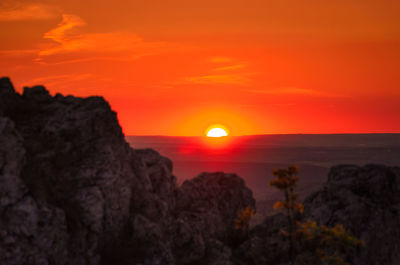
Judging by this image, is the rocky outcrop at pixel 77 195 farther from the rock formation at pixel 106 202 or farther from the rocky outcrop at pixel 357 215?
the rocky outcrop at pixel 357 215

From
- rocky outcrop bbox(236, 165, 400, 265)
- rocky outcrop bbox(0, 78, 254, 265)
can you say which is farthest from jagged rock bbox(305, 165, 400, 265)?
rocky outcrop bbox(0, 78, 254, 265)

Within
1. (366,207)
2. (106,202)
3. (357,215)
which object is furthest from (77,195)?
(366,207)

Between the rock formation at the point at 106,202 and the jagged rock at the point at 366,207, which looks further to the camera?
the jagged rock at the point at 366,207

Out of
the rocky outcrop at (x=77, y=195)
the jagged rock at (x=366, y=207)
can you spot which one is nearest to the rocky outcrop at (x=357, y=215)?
the jagged rock at (x=366, y=207)

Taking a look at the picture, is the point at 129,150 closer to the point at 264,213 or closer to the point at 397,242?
the point at 397,242

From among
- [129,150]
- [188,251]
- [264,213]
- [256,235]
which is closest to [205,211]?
[256,235]

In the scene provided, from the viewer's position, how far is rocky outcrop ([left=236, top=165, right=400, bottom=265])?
2917cm

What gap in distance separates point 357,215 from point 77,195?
17013 millimetres

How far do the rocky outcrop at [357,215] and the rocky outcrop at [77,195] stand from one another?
309cm

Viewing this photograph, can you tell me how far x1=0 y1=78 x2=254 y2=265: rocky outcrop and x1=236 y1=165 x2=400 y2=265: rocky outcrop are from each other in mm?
→ 3088

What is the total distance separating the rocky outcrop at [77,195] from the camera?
71.4 feet

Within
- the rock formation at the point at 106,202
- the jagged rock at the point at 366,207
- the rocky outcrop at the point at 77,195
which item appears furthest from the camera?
the jagged rock at the point at 366,207

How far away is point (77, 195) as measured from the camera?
25469mm

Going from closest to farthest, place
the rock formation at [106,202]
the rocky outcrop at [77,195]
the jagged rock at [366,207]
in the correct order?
the rocky outcrop at [77,195], the rock formation at [106,202], the jagged rock at [366,207]
